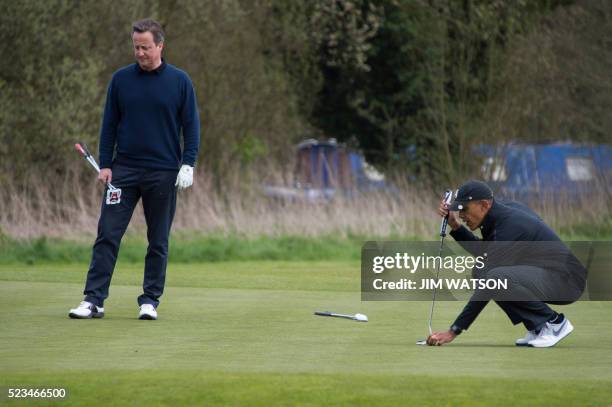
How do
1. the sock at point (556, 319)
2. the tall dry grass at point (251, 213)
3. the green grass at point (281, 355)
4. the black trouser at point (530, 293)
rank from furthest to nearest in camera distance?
the tall dry grass at point (251, 213) → the sock at point (556, 319) → the black trouser at point (530, 293) → the green grass at point (281, 355)

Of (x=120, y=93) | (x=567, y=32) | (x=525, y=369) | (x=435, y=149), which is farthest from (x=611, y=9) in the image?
(x=525, y=369)

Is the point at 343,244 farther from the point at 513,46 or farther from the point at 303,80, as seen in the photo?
the point at 303,80

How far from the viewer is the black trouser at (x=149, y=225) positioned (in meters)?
10.2

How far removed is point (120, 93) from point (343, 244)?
10579 millimetres

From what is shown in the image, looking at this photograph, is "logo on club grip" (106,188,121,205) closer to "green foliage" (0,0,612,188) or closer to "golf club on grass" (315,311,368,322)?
"golf club on grass" (315,311,368,322)

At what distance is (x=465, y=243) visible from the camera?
29.3ft

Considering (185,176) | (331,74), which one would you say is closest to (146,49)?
(185,176)

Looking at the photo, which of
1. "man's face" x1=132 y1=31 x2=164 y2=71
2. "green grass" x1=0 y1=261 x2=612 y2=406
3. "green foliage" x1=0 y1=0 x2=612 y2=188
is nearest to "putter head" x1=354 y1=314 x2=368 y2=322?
"green grass" x1=0 y1=261 x2=612 y2=406

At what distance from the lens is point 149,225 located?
1048 cm

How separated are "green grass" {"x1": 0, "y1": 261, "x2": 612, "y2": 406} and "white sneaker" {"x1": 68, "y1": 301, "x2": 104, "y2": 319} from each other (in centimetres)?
11

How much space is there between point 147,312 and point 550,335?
3053 mm

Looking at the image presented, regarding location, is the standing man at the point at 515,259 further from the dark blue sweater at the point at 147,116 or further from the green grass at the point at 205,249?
the green grass at the point at 205,249

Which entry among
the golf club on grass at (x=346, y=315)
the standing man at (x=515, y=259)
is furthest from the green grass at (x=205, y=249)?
the standing man at (x=515, y=259)

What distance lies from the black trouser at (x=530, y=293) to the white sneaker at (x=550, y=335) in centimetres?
5
